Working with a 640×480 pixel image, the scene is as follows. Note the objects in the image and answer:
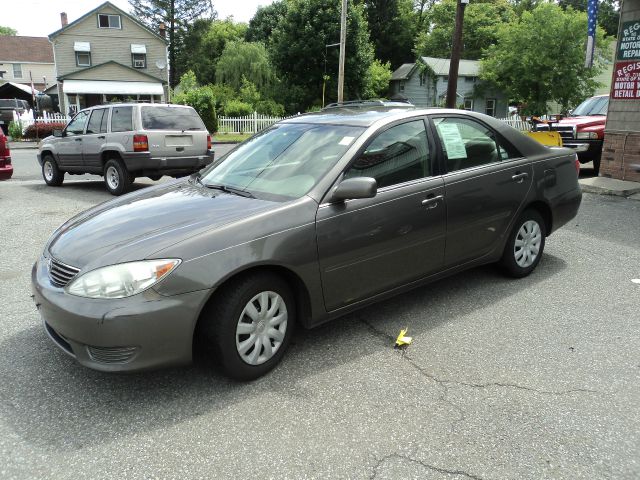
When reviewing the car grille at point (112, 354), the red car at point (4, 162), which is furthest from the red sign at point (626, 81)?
the red car at point (4, 162)

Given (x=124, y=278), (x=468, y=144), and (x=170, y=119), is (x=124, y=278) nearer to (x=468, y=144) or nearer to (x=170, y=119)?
(x=468, y=144)

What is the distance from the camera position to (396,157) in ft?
12.8

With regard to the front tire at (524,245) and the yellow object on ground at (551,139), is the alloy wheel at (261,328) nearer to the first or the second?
the front tire at (524,245)

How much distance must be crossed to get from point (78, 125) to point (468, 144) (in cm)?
876

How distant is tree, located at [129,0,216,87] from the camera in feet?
190

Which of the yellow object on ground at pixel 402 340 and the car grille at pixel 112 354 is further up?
the car grille at pixel 112 354

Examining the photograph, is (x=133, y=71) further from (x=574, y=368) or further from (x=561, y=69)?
(x=574, y=368)

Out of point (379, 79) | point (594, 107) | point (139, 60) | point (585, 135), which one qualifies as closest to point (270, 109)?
point (139, 60)

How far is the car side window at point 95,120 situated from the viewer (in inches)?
399

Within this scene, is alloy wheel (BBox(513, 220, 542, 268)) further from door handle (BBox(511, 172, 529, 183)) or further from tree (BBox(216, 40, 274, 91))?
tree (BBox(216, 40, 274, 91))

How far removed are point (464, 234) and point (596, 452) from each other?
1983 mm

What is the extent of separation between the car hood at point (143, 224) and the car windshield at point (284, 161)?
21cm

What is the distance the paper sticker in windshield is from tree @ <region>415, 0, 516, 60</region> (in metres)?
53.4

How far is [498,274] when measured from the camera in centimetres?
501
